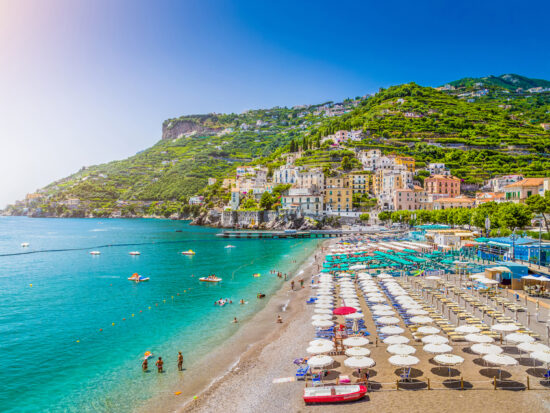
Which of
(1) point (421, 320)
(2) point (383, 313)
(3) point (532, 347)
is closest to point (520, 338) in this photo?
(3) point (532, 347)

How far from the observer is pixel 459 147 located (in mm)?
131125

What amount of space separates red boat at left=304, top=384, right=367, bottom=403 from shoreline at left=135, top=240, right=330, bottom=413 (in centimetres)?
480

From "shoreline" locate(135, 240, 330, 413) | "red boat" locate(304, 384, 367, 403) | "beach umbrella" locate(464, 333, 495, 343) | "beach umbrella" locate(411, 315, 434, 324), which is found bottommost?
"shoreline" locate(135, 240, 330, 413)

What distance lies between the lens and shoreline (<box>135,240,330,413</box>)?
15.6 metres

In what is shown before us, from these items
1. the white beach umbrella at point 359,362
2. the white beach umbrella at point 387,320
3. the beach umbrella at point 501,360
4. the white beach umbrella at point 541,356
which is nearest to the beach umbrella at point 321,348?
the white beach umbrella at point 359,362

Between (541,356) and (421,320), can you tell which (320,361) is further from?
(541,356)

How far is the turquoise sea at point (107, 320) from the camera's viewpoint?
17469 millimetres

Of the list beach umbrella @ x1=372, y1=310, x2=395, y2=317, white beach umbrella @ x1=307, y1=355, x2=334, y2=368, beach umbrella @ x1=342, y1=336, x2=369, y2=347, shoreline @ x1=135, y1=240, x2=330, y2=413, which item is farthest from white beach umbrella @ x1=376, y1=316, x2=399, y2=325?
shoreline @ x1=135, y1=240, x2=330, y2=413

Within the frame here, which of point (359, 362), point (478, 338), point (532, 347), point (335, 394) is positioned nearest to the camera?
point (335, 394)

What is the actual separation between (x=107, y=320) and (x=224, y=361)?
13680mm

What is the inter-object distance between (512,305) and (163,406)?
69.4 feet

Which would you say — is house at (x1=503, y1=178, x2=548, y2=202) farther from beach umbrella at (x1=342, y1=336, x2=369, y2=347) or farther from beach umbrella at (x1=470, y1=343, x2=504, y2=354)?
beach umbrella at (x1=342, y1=336, x2=369, y2=347)

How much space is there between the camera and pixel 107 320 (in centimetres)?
2864

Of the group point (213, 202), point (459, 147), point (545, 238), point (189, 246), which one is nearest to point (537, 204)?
point (545, 238)
